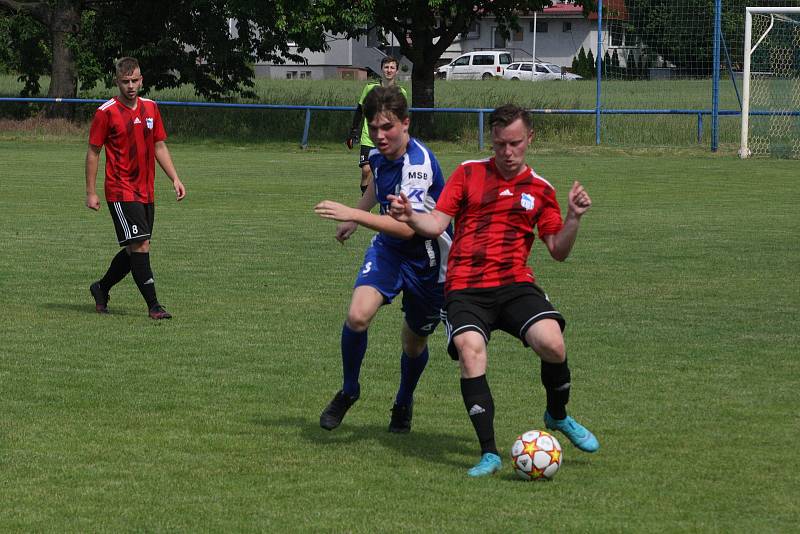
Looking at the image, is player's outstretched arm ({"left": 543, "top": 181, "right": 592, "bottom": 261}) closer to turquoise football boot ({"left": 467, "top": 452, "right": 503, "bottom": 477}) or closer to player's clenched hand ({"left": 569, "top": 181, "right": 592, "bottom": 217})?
player's clenched hand ({"left": 569, "top": 181, "right": 592, "bottom": 217})

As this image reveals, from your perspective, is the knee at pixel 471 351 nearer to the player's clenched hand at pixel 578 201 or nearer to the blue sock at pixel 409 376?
the player's clenched hand at pixel 578 201

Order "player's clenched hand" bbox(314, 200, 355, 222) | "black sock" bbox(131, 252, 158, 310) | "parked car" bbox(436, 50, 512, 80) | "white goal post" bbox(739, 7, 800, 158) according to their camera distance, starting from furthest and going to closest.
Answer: "parked car" bbox(436, 50, 512, 80) < "white goal post" bbox(739, 7, 800, 158) < "black sock" bbox(131, 252, 158, 310) < "player's clenched hand" bbox(314, 200, 355, 222)

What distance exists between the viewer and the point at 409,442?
5941 mm

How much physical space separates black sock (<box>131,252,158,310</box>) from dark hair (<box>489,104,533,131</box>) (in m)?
4.56

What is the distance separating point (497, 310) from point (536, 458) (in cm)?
69

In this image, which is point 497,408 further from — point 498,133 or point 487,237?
point 498,133

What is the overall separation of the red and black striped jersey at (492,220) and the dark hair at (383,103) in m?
0.42

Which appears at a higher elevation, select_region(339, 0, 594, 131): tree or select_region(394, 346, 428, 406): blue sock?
select_region(339, 0, 594, 131): tree

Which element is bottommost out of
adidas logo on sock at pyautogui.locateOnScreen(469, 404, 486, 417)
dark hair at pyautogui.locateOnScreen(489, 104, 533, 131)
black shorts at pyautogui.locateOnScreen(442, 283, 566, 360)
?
adidas logo on sock at pyautogui.locateOnScreen(469, 404, 486, 417)

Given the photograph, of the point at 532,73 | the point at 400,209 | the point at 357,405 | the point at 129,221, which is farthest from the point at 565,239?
the point at 532,73

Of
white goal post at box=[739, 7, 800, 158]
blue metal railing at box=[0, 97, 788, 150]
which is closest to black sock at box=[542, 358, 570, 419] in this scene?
white goal post at box=[739, 7, 800, 158]

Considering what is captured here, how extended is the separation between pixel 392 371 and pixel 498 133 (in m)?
2.51

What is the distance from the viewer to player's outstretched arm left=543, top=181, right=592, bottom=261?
17.1 feet

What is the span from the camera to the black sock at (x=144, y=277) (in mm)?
9352
